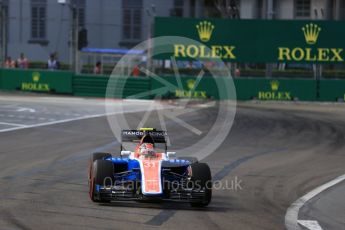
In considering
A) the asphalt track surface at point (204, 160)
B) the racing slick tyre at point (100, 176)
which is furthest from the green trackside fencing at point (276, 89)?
the racing slick tyre at point (100, 176)

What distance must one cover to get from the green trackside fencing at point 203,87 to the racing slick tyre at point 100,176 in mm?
21339

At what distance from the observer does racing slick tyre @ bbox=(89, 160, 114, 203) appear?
9.78m

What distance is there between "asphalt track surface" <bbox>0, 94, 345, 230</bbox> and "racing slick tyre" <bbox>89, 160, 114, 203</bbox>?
0.14 m

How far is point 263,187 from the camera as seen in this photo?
1194cm

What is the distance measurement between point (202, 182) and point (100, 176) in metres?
1.36

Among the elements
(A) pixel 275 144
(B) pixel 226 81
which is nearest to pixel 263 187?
(A) pixel 275 144

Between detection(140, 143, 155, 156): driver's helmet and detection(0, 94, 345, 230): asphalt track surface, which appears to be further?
detection(140, 143, 155, 156): driver's helmet

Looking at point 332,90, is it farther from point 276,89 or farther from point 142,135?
point 142,135

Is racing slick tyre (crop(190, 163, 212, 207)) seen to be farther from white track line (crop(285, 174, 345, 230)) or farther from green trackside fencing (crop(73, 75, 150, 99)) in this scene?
green trackside fencing (crop(73, 75, 150, 99))

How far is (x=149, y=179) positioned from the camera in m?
9.77

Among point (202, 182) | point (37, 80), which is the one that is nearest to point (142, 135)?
point (202, 182)

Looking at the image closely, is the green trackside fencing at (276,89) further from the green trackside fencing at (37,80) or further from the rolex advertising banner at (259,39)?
the green trackside fencing at (37,80)

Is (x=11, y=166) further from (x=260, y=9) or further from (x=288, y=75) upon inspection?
(x=260, y=9)

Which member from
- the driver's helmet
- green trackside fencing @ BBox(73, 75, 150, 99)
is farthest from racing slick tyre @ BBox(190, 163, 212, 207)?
green trackside fencing @ BBox(73, 75, 150, 99)
